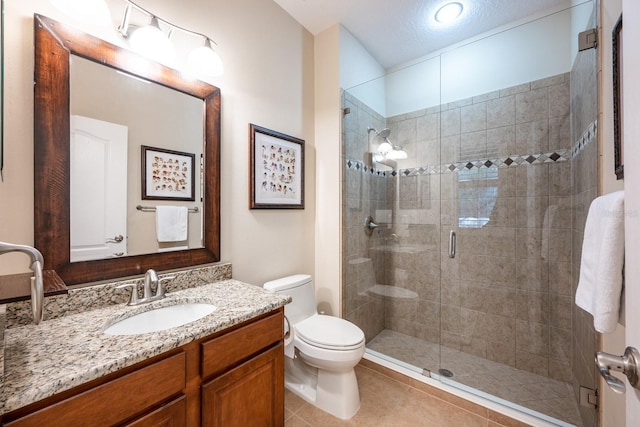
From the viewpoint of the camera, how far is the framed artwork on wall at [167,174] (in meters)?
1.25

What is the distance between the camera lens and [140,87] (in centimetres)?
121

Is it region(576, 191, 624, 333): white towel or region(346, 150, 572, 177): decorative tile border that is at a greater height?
region(346, 150, 572, 177): decorative tile border

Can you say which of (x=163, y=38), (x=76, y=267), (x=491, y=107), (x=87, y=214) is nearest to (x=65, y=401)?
(x=76, y=267)

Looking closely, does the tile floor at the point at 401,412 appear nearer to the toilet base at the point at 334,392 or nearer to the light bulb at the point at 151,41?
the toilet base at the point at 334,392

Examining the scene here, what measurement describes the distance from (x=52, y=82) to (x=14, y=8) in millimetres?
253

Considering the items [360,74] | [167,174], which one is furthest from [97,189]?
[360,74]

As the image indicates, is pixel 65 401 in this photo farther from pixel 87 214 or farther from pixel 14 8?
pixel 14 8

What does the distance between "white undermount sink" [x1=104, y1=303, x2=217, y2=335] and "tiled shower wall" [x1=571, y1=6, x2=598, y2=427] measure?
193cm

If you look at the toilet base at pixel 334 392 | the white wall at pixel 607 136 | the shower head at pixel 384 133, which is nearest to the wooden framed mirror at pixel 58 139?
the toilet base at pixel 334 392

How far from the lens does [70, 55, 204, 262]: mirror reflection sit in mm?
1055

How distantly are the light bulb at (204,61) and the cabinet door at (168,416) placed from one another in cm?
148

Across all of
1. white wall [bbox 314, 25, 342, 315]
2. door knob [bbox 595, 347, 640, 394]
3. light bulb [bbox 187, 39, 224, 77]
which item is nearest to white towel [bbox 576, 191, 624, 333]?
door knob [bbox 595, 347, 640, 394]

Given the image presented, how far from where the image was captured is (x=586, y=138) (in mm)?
1460

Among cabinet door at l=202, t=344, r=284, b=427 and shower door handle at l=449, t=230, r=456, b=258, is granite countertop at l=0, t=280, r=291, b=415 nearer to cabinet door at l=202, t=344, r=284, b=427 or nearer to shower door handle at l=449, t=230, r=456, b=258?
cabinet door at l=202, t=344, r=284, b=427
